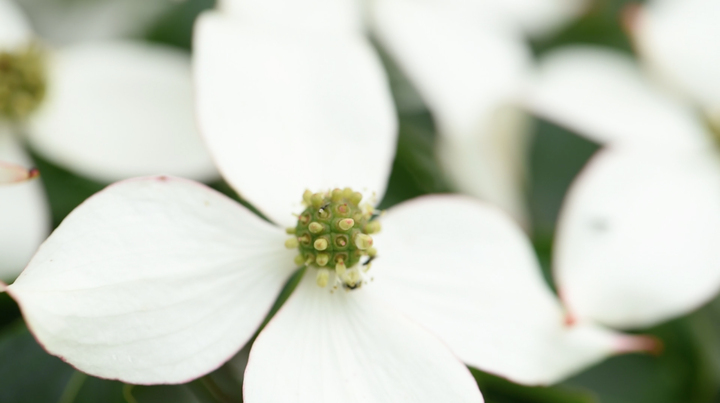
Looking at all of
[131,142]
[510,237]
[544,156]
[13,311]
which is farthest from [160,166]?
[544,156]

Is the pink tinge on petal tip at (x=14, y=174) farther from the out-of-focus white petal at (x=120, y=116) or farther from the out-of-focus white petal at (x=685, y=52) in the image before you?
the out-of-focus white petal at (x=685, y=52)

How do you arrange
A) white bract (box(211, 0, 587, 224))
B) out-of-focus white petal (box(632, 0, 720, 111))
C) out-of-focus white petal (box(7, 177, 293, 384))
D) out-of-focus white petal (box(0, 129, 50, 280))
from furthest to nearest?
out-of-focus white petal (box(632, 0, 720, 111)), white bract (box(211, 0, 587, 224)), out-of-focus white petal (box(0, 129, 50, 280)), out-of-focus white petal (box(7, 177, 293, 384))

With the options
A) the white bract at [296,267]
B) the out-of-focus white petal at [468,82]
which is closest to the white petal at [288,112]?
the white bract at [296,267]

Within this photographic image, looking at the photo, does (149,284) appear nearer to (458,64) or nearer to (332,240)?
(332,240)

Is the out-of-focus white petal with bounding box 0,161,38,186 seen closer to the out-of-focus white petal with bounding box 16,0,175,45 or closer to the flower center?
the flower center

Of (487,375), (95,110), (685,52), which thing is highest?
(685,52)

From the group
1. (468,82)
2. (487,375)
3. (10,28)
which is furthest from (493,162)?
(10,28)

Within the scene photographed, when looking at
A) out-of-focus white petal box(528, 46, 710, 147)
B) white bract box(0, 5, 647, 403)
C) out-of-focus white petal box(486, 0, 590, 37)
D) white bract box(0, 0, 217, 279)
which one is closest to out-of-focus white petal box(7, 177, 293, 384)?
white bract box(0, 5, 647, 403)
